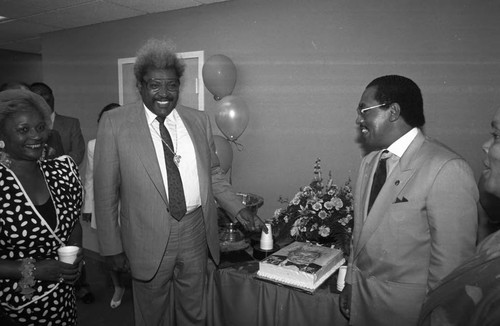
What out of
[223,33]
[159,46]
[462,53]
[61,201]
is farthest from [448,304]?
[223,33]

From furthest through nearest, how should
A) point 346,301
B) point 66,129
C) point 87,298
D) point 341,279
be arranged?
point 66,129 → point 87,298 → point 341,279 → point 346,301

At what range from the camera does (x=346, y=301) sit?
5.94ft

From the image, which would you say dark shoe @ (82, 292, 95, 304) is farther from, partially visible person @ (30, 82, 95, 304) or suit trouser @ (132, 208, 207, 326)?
suit trouser @ (132, 208, 207, 326)

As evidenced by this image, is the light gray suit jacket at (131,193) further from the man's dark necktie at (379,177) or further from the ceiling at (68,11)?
the ceiling at (68,11)

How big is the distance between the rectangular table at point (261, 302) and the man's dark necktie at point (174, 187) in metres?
0.55

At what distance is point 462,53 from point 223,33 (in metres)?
2.16

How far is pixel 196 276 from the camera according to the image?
2.19 metres

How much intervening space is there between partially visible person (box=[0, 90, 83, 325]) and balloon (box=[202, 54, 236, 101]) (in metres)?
1.80

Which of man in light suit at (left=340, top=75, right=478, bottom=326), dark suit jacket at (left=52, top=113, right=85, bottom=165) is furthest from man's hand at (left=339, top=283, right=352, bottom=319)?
dark suit jacket at (left=52, top=113, right=85, bottom=165)

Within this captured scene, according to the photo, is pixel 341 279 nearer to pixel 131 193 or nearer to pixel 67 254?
pixel 131 193

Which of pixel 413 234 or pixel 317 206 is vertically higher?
pixel 413 234

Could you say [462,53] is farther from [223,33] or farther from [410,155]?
[223,33]

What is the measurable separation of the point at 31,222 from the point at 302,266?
4.59ft

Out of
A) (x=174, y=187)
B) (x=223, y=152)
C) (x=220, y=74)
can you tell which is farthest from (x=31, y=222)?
(x=220, y=74)
